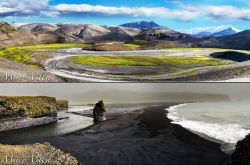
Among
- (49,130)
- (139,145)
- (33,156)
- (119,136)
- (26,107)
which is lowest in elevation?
(49,130)

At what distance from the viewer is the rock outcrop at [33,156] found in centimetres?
2572

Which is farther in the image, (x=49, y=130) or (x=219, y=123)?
(x=219, y=123)

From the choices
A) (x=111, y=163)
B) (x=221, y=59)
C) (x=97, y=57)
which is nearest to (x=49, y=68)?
(x=97, y=57)

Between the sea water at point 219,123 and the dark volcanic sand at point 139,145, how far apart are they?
1.54 meters

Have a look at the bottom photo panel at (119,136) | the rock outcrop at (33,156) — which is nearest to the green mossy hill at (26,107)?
the bottom photo panel at (119,136)

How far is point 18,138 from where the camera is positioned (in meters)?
37.8

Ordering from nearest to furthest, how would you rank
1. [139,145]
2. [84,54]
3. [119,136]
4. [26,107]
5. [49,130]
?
[139,145] → [119,136] → [49,130] → [26,107] → [84,54]

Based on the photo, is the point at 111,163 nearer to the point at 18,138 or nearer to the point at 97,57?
the point at 18,138

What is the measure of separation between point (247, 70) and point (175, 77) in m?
23.1

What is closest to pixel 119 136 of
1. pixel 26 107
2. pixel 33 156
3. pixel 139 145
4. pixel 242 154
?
pixel 139 145

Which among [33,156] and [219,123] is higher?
[33,156]

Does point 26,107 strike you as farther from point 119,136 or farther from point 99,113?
point 119,136

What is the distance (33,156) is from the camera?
27203mm

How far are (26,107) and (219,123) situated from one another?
21503 millimetres
